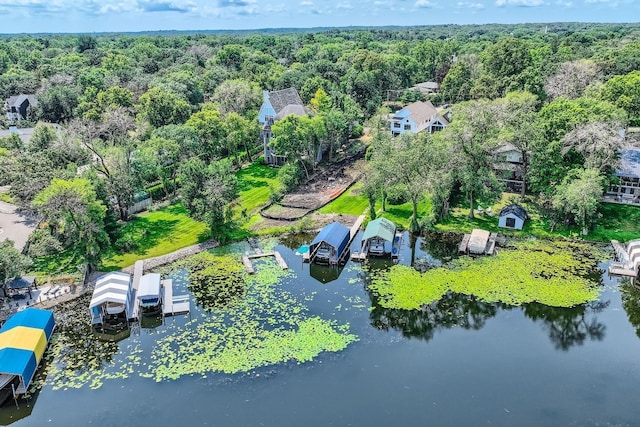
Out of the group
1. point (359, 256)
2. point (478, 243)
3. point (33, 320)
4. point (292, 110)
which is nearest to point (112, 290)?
point (33, 320)

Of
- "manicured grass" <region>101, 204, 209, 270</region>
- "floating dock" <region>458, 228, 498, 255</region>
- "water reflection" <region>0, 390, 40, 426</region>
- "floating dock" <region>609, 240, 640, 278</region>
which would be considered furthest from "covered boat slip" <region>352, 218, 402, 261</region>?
"water reflection" <region>0, 390, 40, 426</region>

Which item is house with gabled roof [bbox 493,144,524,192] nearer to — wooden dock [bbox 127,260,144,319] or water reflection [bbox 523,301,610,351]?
water reflection [bbox 523,301,610,351]

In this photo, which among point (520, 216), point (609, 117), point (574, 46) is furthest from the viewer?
point (574, 46)

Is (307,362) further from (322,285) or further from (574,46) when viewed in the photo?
(574,46)

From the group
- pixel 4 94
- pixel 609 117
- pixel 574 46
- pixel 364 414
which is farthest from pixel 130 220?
pixel 574 46

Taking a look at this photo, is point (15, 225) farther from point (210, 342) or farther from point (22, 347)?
point (210, 342)

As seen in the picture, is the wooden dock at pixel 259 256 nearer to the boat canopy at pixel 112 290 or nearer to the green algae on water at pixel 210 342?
the green algae on water at pixel 210 342
